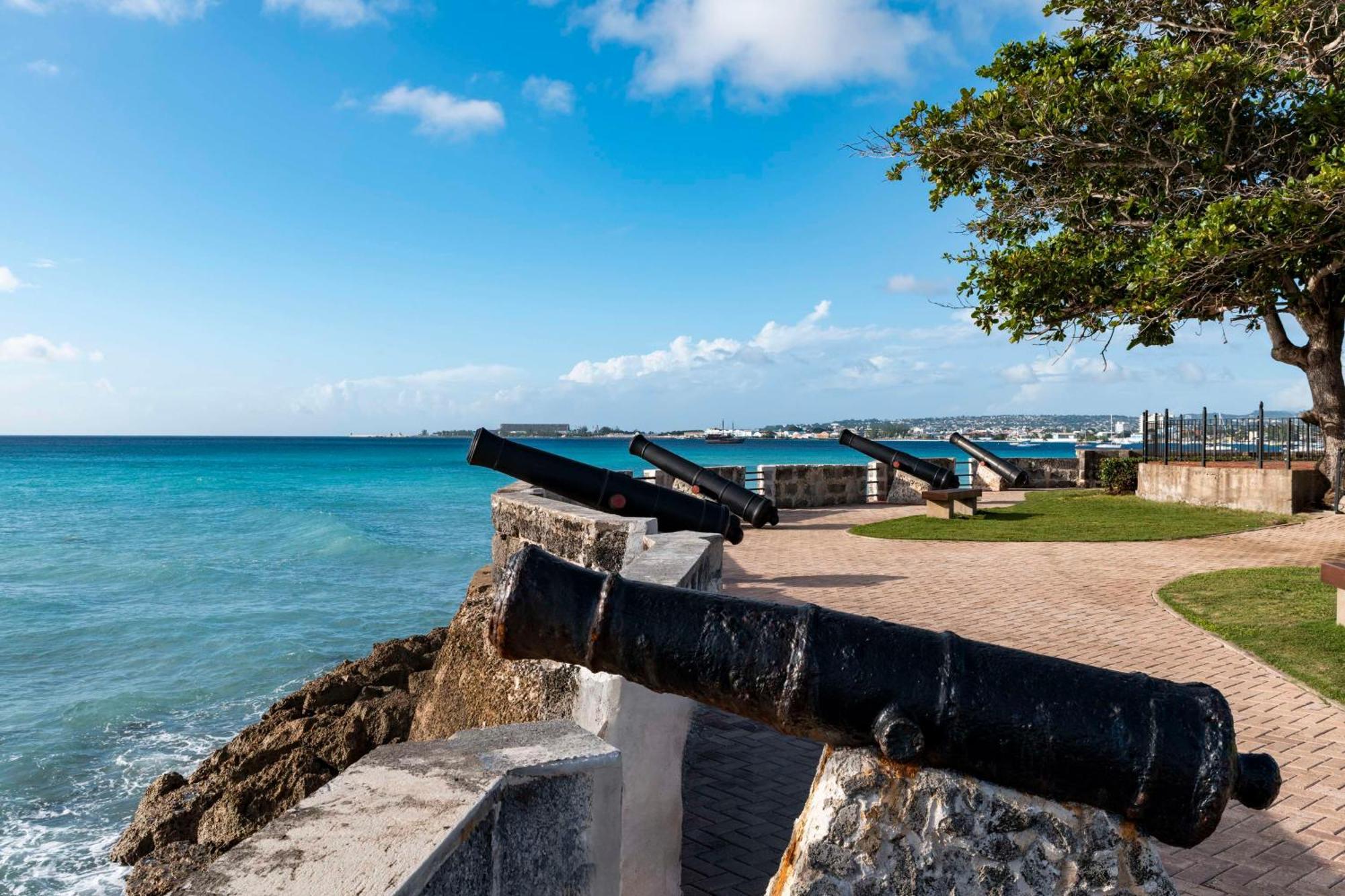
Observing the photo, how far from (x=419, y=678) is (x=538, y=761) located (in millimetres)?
5771

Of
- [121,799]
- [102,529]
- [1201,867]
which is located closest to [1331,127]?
[1201,867]

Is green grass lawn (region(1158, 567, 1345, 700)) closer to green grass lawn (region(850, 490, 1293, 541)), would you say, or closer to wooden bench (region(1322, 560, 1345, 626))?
wooden bench (region(1322, 560, 1345, 626))

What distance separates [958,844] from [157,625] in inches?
664

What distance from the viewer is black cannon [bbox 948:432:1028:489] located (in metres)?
22.9

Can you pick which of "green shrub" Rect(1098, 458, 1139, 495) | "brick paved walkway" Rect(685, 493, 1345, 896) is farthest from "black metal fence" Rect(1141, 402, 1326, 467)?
"brick paved walkway" Rect(685, 493, 1345, 896)

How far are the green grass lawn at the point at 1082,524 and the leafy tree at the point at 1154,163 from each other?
125 inches

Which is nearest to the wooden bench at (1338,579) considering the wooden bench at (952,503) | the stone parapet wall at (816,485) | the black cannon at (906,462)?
the wooden bench at (952,503)

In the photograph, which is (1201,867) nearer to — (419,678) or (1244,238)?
(419,678)

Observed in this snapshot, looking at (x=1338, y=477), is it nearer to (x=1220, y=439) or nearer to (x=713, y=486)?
(x=1220, y=439)

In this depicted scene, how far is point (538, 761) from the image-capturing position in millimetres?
2357

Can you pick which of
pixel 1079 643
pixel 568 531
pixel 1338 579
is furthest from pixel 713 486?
pixel 1338 579

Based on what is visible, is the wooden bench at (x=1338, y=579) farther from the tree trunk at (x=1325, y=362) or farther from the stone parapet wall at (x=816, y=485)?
the stone parapet wall at (x=816, y=485)

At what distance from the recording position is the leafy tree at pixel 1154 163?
A: 9.84m

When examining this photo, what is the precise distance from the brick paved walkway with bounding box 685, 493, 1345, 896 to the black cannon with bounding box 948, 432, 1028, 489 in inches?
305
